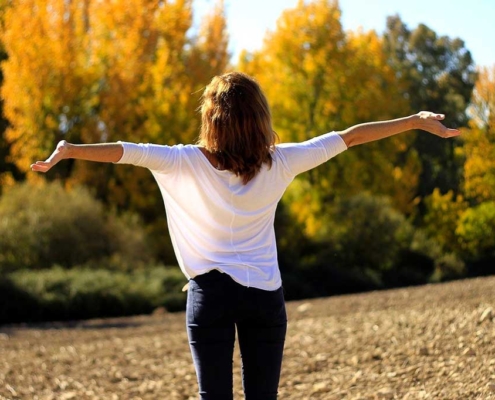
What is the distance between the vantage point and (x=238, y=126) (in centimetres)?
338

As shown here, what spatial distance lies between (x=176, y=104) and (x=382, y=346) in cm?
2124

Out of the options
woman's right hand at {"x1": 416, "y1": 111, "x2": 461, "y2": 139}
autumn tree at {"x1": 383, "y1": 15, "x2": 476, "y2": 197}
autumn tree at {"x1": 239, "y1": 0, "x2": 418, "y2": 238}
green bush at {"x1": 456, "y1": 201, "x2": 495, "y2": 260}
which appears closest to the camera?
woman's right hand at {"x1": 416, "y1": 111, "x2": 461, "y2": 139}

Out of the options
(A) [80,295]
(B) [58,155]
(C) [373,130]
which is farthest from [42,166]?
(A) [80,295]

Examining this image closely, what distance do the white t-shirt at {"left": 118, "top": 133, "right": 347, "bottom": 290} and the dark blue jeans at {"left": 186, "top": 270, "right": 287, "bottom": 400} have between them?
5 centimetres

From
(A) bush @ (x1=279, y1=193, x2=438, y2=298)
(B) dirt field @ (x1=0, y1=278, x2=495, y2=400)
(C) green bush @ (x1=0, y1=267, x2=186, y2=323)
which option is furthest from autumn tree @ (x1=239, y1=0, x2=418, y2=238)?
(B) dirt field @ (x1=0, y1=278, x2=495, y2=400)

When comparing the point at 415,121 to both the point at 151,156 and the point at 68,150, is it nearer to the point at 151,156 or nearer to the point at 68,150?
the point at 151,156

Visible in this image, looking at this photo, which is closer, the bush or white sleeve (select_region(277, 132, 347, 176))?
white sleeve (select_region(277, 132, 347, 176))

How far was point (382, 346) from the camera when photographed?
27.8 feet

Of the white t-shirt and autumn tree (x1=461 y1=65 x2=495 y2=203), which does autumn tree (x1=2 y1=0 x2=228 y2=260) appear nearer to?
autumn tree (x1=461 y1=65 x2=495 y2=203)

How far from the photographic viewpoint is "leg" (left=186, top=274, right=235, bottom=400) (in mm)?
3314

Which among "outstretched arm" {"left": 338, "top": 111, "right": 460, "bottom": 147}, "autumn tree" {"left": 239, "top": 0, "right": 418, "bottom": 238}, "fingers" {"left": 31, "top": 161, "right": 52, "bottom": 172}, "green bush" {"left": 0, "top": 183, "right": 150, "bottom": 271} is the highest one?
"autumn tree" {"left": 239, "top": 0, "right": 418, "bottom": 238}

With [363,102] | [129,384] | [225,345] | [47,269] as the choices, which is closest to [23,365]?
[129,384]

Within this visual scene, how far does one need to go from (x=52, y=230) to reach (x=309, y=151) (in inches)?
716

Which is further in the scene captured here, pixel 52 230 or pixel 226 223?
pixel 52 230
